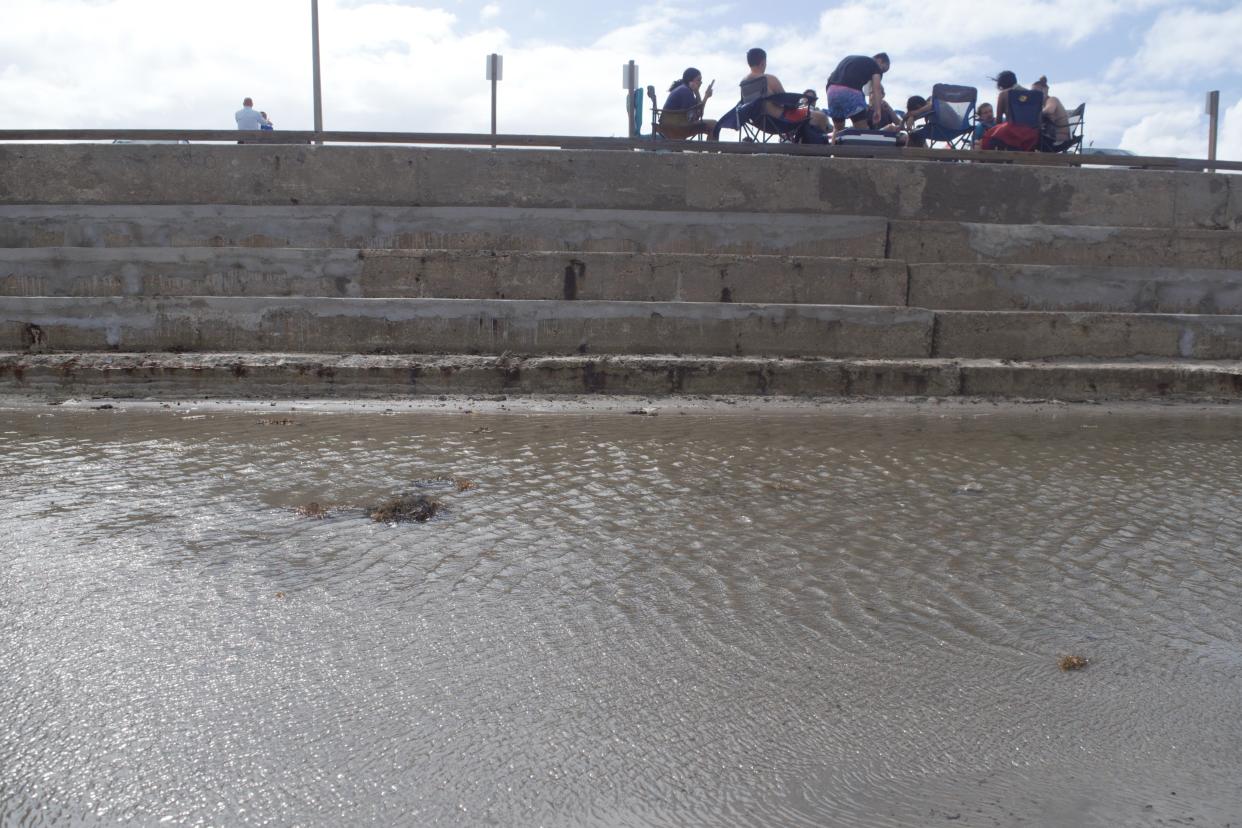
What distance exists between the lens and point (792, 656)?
3.06m

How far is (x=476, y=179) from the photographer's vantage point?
10.4 m

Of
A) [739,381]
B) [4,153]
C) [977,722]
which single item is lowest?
[977,722]

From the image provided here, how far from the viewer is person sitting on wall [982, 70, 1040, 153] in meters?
11.8

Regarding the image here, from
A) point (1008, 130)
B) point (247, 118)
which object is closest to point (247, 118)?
point (247, 118)

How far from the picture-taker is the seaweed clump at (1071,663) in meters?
3.00

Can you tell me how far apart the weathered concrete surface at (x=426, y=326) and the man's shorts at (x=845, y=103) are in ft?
12.9

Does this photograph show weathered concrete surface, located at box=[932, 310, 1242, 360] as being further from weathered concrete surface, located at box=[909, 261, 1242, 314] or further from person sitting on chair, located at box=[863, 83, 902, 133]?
person sitting on chair, located at box=[863, 83, 902, 133]

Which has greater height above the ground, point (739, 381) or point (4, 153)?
point (4, 153)

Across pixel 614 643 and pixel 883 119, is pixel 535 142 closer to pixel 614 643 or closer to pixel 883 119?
pixel 883 119

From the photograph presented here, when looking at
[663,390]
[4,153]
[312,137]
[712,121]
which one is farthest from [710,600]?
[4,153]

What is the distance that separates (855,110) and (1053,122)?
8.10ft

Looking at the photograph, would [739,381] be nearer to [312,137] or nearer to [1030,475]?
[1030,475]

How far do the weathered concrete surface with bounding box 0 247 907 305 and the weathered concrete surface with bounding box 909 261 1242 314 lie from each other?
4.19 ft

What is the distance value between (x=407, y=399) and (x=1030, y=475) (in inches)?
189
